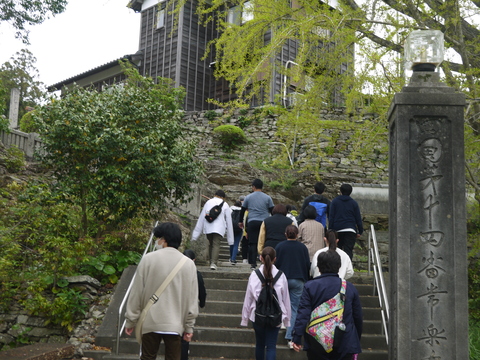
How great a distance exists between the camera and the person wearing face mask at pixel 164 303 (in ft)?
13.8

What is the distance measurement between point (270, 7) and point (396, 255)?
4692 millimetres

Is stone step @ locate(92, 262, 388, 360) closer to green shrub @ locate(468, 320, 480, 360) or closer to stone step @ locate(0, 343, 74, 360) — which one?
stone step @ locate(0, 343, 74, 360)

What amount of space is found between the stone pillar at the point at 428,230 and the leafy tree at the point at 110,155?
18.6 feet

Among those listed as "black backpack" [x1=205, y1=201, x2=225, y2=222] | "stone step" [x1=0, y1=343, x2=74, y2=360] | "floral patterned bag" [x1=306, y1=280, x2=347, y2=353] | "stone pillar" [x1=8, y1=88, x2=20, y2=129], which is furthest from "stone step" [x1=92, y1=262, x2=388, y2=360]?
"stone pillar" [x1=8, y1=88, x2=20, y2=129]

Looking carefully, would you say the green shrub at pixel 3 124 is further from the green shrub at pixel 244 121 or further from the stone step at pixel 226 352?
the stone step at pixel 226 352

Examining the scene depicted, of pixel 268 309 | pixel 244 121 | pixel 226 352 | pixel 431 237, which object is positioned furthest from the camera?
pixel 244 121

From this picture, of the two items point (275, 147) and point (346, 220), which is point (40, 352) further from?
point (275, 147)

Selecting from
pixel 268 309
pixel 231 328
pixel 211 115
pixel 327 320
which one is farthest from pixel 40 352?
pixel 211 115

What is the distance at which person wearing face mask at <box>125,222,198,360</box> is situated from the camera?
4211mm

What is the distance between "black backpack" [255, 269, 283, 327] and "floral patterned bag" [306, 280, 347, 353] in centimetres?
77

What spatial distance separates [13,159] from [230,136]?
342 inches

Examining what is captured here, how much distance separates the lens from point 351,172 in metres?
18.8

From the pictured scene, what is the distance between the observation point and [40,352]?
605 cm

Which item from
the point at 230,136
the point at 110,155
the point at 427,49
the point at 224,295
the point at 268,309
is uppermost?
the point at 230,136
